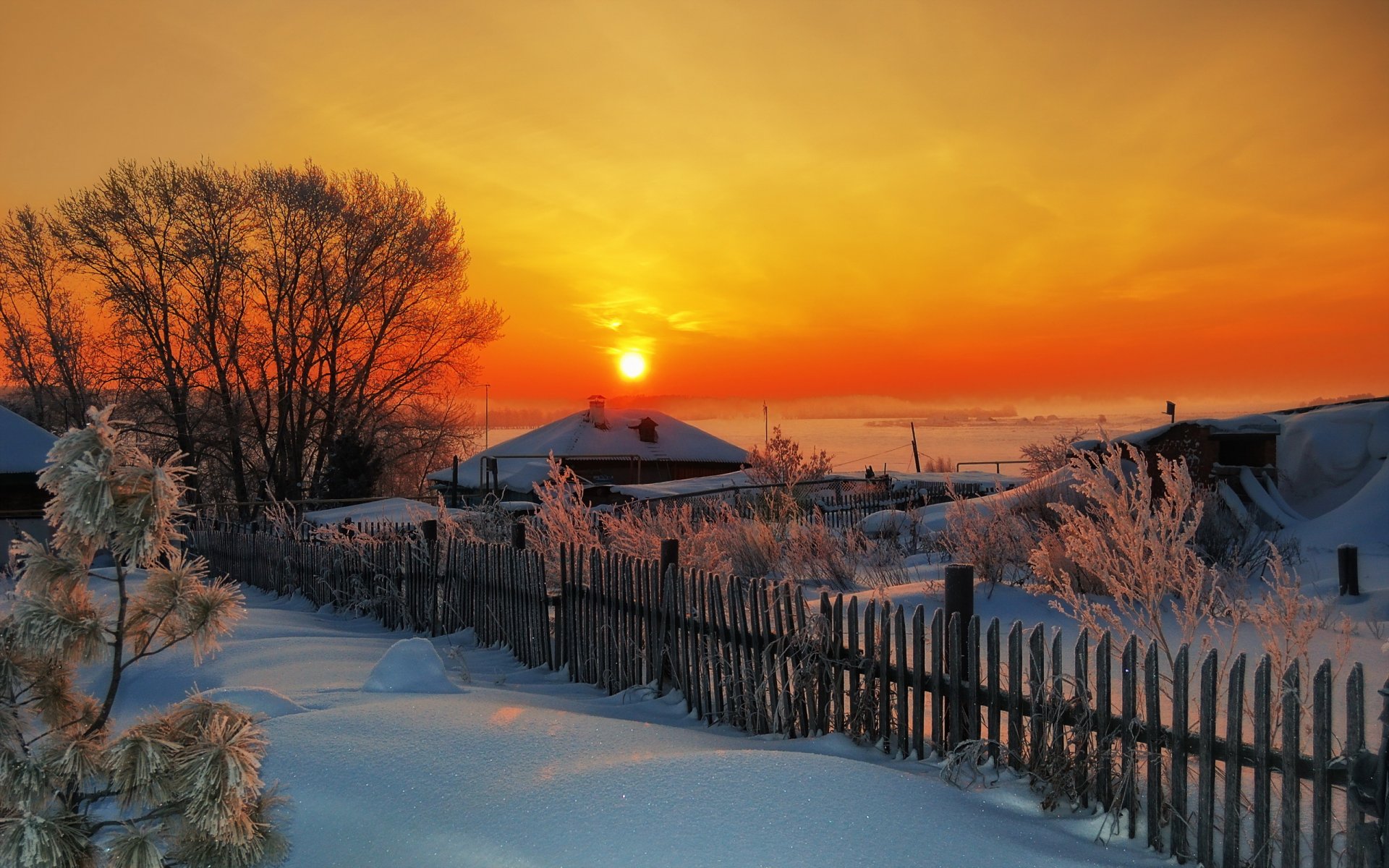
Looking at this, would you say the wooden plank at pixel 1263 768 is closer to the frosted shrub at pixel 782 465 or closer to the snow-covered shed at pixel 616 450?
the frosted shrub at pixel 782 465

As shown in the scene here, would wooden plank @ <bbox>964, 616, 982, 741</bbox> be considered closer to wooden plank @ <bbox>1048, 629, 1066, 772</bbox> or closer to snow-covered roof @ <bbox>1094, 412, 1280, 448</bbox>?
wooden plank @ <bbox>1048, 629, 1066, 772</bbox>

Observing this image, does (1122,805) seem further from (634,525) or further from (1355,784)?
(634,525)

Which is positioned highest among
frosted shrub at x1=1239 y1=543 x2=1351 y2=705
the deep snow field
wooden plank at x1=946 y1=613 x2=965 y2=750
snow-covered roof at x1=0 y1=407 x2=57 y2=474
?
snow-covered roof at x1=0 y1=407 x2=57 y2=474

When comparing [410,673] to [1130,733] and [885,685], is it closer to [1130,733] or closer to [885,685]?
[885,685]

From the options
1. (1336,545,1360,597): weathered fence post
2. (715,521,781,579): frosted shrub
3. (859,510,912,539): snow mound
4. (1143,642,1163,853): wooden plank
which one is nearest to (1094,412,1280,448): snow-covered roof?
(859,510,912,539): snow mound

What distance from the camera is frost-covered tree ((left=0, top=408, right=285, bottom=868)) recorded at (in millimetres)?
2900

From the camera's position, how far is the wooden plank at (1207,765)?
3674 millimetres

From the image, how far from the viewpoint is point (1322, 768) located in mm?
3418

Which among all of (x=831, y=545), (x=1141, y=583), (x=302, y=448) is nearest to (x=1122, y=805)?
(x=1141, y=583)

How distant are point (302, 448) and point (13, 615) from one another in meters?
32.5

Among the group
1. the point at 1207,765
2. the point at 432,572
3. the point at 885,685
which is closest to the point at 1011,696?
the point at 885,685

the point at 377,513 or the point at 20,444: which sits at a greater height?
the point at 20,444

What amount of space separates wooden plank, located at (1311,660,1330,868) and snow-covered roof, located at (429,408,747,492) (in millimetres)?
35278

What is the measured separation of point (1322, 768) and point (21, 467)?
25360 millimetres
